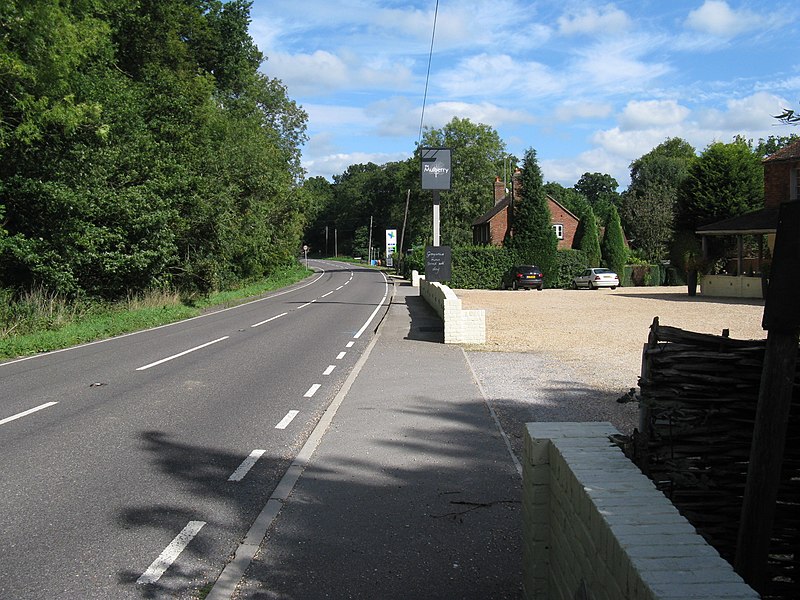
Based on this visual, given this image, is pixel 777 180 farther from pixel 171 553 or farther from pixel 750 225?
pixel 171 553

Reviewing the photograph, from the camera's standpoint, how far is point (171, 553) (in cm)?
453

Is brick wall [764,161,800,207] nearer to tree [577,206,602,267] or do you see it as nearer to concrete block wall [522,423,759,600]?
tree [577,206,602,267]

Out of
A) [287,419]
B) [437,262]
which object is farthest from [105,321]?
[287,419]

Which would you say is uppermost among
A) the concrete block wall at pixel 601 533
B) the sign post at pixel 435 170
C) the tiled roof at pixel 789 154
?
the tiled roof at pixel 789 154

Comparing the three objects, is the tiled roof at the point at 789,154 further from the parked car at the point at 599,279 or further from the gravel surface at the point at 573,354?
the parked car at the point at 599,279

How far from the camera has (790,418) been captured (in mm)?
2842

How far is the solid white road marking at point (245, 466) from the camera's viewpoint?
6.18 m

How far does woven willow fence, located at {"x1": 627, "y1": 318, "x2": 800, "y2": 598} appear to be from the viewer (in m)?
2.89

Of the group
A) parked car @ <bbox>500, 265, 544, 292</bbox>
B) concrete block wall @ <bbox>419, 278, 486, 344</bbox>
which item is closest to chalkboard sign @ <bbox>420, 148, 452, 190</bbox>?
concrete block wall @ <bbox>419, 278, 486, 344</bbox>

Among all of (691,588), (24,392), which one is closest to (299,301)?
(24,392)

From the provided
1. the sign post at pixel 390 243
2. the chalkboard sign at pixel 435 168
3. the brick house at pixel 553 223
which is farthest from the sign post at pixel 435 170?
the sign post at pixel 390 243

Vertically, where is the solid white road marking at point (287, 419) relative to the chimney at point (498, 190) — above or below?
below

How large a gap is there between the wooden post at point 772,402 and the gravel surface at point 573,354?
429cm

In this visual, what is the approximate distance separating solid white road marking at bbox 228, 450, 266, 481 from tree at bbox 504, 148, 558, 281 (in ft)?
151
